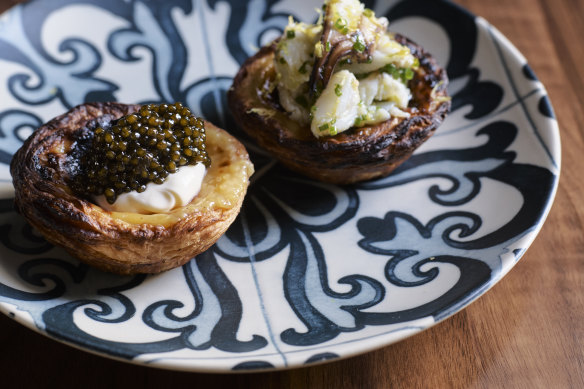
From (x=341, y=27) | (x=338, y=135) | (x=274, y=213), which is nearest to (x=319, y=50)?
(x=341, y=27)

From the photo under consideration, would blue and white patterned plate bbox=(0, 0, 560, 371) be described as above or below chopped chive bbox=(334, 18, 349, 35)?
below

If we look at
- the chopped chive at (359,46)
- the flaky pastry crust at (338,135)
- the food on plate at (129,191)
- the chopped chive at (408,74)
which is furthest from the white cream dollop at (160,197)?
the chopped chive at (408,74)

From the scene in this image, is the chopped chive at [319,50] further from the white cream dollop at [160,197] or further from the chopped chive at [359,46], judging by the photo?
the white cream dollop at [160,197]

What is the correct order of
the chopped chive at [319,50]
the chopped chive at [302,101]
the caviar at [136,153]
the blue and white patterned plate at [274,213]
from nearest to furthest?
1. the blue and white patterned plate at [274,213]
2. the caviar at [136,153]
3. the chopped chive at [319,50]
4. the chopped chive at [302,101]

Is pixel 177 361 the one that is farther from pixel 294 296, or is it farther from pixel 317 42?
pixel 317 42

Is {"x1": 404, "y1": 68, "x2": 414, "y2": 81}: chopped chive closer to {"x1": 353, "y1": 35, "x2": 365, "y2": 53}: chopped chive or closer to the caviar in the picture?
{"x1": 353, "y1": 35, "x2": 365, "y2": 53}: chopped chive

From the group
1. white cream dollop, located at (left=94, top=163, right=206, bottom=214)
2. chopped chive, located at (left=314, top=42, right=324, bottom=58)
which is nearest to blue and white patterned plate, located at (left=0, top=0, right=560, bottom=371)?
white cream dollop, located at (left=94, top=163, right=206, bottom=214)

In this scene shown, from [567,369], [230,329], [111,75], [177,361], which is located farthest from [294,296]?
[111,75]
